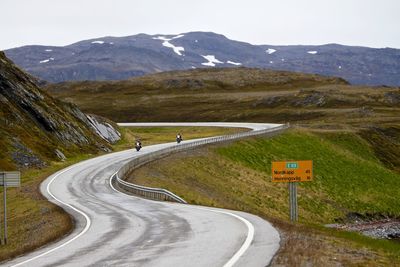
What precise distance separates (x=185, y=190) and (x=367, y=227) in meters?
15.4

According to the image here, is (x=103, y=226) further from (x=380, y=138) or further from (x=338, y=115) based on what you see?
(x=338, y=115)

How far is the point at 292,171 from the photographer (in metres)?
33.7

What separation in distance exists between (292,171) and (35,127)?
4206 centimetres

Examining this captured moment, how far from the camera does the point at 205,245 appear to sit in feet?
54.9

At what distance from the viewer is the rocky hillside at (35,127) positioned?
193ft

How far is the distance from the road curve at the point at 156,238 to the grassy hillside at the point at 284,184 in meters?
6.46

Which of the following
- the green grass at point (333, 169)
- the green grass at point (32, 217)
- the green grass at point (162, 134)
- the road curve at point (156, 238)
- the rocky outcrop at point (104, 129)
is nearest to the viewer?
the road curve at point (156, 238)

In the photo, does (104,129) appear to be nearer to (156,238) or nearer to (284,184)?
(284,184)

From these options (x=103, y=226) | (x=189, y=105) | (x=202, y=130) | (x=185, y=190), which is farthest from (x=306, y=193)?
(x=189, y=105)

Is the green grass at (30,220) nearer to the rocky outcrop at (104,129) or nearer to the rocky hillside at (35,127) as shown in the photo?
the rocky hillside at (35,127)

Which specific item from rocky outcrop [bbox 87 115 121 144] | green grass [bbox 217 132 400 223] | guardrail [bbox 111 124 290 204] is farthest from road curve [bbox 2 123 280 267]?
rocky outcrop [bbox 87 115 121 144]

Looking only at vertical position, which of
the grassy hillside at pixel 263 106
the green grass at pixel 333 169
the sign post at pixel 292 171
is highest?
the sign post at pixel 292 171

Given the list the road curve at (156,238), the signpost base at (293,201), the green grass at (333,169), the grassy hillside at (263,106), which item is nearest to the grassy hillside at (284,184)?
the green grass at (333,169)

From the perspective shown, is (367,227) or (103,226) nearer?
(103,226)
